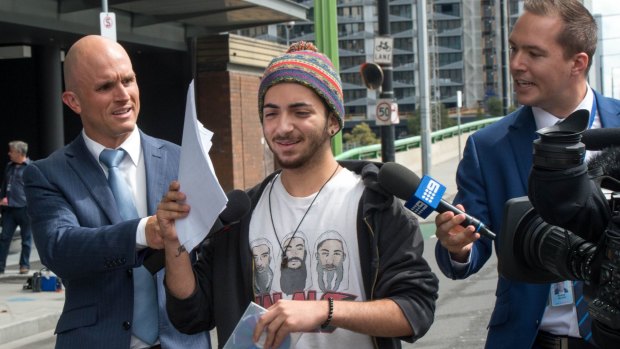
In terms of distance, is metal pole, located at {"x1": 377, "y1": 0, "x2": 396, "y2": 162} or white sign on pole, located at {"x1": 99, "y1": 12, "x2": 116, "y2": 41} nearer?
white sign on pole, located at {"x1": 99, "y1": 12, "x2": 116, "y2": 41}

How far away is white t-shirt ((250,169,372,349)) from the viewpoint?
2.50 meters

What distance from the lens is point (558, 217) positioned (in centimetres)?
170

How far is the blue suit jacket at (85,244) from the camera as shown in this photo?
112 inches

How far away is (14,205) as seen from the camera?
12680mm

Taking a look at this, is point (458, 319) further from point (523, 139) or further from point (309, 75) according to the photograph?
point (309, 75)

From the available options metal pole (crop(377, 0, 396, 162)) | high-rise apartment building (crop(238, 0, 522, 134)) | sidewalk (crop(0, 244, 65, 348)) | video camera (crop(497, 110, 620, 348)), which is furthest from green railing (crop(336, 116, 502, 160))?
high-rise apartment building (crop(238, 0, 522, 134))

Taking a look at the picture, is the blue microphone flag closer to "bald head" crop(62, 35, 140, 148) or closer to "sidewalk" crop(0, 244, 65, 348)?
"bald head" crop(62, 35, 140, 148)

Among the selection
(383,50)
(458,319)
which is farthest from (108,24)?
(383,50)

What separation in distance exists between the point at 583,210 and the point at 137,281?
68.4 inches

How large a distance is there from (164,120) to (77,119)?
2.38 meters

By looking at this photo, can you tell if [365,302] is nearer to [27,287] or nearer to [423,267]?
[423,267]

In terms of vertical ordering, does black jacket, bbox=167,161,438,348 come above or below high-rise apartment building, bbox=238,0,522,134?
below

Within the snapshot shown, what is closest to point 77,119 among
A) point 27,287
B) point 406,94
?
point 27,287

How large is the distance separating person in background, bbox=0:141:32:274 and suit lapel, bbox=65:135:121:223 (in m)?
9.89
